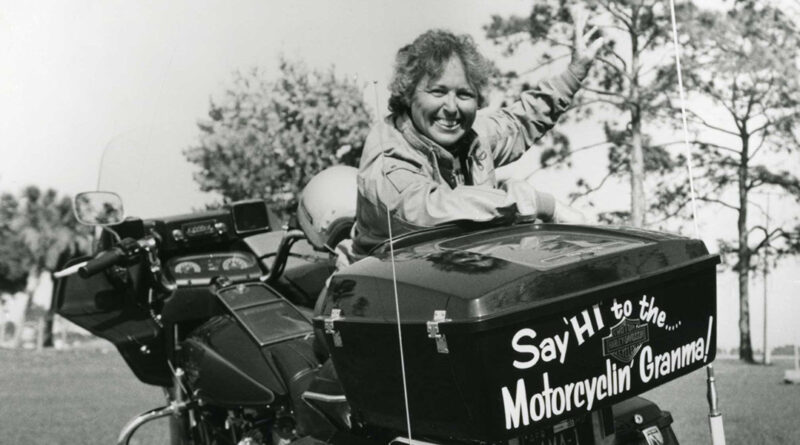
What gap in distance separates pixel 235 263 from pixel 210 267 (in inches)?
3.2

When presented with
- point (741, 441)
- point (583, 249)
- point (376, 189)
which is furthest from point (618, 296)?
point (741, 441)

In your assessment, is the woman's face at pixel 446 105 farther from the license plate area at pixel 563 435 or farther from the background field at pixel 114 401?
the background field at pixel 114 401

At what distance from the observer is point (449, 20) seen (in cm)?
219

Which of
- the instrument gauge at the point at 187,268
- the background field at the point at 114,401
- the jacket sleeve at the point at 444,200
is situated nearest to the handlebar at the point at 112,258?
the instrument gauge at the point at 187,268

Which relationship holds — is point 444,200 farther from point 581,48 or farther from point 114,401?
point 114,401

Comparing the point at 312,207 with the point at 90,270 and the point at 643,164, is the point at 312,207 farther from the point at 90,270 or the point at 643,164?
the point at 643,164

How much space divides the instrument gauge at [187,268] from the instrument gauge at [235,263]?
8cm

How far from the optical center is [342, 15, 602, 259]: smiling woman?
1695 millimetres

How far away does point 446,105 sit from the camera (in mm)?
1927

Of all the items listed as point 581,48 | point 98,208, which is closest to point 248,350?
point 98,208

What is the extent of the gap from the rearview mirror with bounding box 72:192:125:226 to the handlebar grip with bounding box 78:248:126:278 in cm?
11

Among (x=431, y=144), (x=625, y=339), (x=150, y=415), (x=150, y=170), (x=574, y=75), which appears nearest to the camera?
(x=625, y=339)

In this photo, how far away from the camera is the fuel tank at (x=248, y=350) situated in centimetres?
227

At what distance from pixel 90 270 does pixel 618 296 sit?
1.67 m
